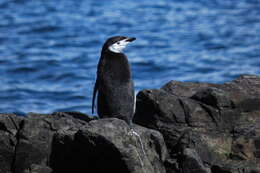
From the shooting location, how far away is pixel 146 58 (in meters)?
19.8

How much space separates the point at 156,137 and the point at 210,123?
4.11 feet

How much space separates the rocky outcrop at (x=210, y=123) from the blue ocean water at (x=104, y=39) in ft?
22.0

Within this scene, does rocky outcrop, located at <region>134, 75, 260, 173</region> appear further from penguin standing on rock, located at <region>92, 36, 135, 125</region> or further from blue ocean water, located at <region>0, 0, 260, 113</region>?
blue ocean water, located at <region>0, 0, 260, 113</region>

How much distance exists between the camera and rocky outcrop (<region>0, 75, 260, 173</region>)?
5.73 m

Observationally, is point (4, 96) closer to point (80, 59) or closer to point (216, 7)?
point (80, 59)

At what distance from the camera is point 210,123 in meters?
7.45

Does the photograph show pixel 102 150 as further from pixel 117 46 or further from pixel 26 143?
pixel 117 46

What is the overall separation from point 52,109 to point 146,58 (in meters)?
6.43

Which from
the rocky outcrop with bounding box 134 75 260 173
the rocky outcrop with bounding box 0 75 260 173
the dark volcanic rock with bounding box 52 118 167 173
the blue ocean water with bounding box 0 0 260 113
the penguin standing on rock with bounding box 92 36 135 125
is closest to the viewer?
the dark volcanic rock with bounding box 52 118 167 173

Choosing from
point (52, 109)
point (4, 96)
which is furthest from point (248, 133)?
point (4, 96)

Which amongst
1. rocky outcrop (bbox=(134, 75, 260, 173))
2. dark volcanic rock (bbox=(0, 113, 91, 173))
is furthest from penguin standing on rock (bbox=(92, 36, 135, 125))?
dark volcanic rock (bbox=(0, 113, 91, 173))

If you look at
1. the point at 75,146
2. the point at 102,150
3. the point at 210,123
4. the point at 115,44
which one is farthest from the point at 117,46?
the point at 102,150

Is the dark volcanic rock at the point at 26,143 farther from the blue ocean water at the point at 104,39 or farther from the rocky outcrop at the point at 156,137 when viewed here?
the blue ocean water at the point at 104,39

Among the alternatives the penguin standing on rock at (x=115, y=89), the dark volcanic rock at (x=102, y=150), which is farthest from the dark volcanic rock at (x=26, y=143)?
the penguin standing on rock at (x=115, y=89)
